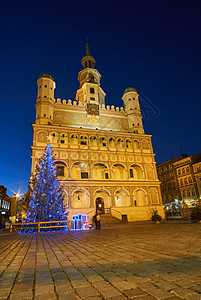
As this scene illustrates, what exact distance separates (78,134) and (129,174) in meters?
11.9

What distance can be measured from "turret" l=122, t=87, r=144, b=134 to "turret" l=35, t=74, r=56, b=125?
53.8 feet

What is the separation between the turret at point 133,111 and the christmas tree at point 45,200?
2405cm

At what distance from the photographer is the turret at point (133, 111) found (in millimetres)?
39562

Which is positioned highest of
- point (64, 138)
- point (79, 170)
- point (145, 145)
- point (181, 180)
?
point (64, 138)

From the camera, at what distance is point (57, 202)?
18.8m

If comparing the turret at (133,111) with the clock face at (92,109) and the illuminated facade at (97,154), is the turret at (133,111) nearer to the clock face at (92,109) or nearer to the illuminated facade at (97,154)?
the illuminated facade at (97,154)

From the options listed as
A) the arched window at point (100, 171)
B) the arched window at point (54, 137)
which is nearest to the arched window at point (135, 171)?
the arched window at point (100, 171)

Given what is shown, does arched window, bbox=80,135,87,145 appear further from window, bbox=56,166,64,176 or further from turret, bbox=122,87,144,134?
turret, bbox=122,87,144,134

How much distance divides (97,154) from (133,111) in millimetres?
13487

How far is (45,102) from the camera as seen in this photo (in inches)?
1374

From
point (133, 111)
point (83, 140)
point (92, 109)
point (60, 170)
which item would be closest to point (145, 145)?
point (133, 111)

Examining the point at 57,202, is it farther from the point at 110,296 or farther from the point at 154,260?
the point at 110,296

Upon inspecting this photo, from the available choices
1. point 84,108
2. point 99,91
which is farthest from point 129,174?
point 99,91

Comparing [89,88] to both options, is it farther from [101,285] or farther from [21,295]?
[21,295]
